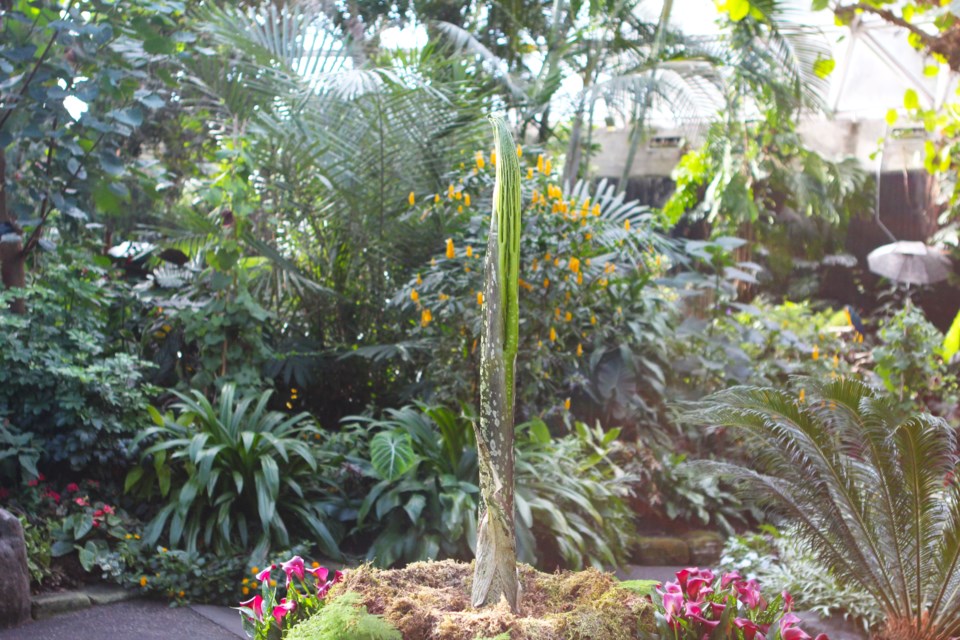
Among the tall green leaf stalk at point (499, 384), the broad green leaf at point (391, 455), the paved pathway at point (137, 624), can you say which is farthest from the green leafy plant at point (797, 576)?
the paved pathway at point (137, 624)

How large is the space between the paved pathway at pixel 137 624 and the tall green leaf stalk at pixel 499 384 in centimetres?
188

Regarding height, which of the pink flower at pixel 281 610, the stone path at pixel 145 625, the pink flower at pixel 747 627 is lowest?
the stone path at pixel 145 625

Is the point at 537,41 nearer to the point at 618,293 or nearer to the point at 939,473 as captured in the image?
the point at 618,293

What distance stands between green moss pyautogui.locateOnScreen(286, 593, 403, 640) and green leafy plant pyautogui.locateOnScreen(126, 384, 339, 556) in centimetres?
238

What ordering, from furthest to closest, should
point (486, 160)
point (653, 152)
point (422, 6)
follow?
1. point (653, 152)
2. point (422, 6)
3. point (486, 160)

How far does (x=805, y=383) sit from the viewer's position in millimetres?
4066

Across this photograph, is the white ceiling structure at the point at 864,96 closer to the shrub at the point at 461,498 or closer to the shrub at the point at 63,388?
the shrub at the point at 461,498

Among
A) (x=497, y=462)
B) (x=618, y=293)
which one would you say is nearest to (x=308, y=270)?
(x=618, y=293)

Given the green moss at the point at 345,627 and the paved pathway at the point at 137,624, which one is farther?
the paved pathway at the point at 137,624

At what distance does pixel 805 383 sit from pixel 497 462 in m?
2.08

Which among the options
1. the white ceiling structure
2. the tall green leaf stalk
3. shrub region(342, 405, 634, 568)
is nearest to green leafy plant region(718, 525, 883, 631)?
shrub region(342, 405, 634, 568)

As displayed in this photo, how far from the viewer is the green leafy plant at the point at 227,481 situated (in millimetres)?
4672

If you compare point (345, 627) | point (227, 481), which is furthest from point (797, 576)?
point (345, 627)

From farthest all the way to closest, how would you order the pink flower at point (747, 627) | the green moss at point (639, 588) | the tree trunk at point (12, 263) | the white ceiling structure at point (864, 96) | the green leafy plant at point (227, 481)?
the white ceiling structure at point (864, 96) < the tree trunk at point (12, 263) < the green leafy plant at point (227, 481) < the green moss at point (639, 588) < the pink flower at point (747, 627)
